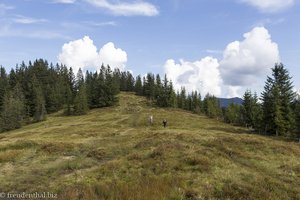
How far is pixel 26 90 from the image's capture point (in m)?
153

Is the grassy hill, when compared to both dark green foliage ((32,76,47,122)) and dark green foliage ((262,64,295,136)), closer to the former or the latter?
dark green foliage ((262,64,295,136))

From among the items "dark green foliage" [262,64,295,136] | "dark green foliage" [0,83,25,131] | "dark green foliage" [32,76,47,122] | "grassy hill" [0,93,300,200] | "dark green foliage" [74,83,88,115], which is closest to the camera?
"grassy hill" [0,93,300,200]

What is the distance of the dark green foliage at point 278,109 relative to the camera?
6488 cm

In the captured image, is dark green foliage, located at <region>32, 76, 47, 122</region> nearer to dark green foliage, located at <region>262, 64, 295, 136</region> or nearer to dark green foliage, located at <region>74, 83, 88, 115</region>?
dark green foliage, located at <region>74, 83, 88, 115</region>

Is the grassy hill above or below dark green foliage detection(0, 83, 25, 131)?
below

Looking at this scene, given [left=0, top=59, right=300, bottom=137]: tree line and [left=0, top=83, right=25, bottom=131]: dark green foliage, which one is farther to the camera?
[left=0, top=83, right=25, bottom=131]: dark green foliage

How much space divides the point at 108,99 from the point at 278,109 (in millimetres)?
84339

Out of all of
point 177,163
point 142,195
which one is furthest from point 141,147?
point 142,195

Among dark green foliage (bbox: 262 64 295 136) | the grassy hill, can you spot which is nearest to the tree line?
dark green foliage (bbox: 262 64 295 136)

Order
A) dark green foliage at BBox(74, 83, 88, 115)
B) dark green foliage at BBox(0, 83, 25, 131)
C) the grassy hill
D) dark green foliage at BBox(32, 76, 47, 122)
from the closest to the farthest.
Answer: the grassy hill, dark green foliage at BBox(0, 83, 25, 131), dark green foliage at BBox(32, 76, 47, 122), dark green foliage at BBox(74, 83, 88, 115)

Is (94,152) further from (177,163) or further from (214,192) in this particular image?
(214,192)

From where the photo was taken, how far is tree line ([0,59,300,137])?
219ft

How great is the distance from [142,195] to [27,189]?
307 inches

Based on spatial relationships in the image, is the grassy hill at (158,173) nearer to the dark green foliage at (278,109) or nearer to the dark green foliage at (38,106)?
the dark green foliage at (278,109)
